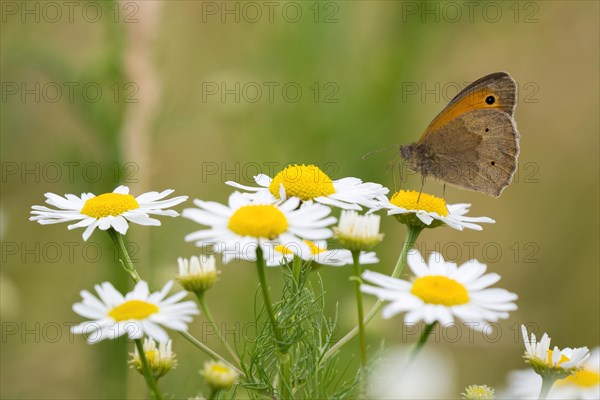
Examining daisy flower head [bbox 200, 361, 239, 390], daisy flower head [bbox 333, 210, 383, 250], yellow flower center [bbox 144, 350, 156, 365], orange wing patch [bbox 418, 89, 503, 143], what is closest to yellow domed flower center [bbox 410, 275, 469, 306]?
daisy flower head [bbox 333, 210, 383, 250]

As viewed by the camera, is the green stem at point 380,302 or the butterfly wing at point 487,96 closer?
the green stem at point 380,302

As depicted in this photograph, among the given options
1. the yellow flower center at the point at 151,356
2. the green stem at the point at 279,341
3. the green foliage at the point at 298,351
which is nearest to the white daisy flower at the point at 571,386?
the green foliage at the point at 298,351

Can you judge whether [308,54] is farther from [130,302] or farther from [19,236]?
[130,302]

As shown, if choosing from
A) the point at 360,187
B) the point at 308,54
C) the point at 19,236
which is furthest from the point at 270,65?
the point at 360,187

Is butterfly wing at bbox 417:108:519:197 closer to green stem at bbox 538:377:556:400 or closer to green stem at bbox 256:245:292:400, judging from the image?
green stem at bbox 538:377:556:400

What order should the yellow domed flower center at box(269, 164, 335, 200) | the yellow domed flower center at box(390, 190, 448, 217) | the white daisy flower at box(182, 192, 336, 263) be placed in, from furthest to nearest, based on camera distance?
the yellow domed flower center at box(390, 190, 448, 217), the yellow domed flower center at box(269, 164, 335, 200), the white daisy flower at box(182, 192, 336, 263)

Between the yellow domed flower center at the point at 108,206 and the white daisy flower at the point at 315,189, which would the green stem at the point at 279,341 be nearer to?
the white daisy flower at the point at 315,189
